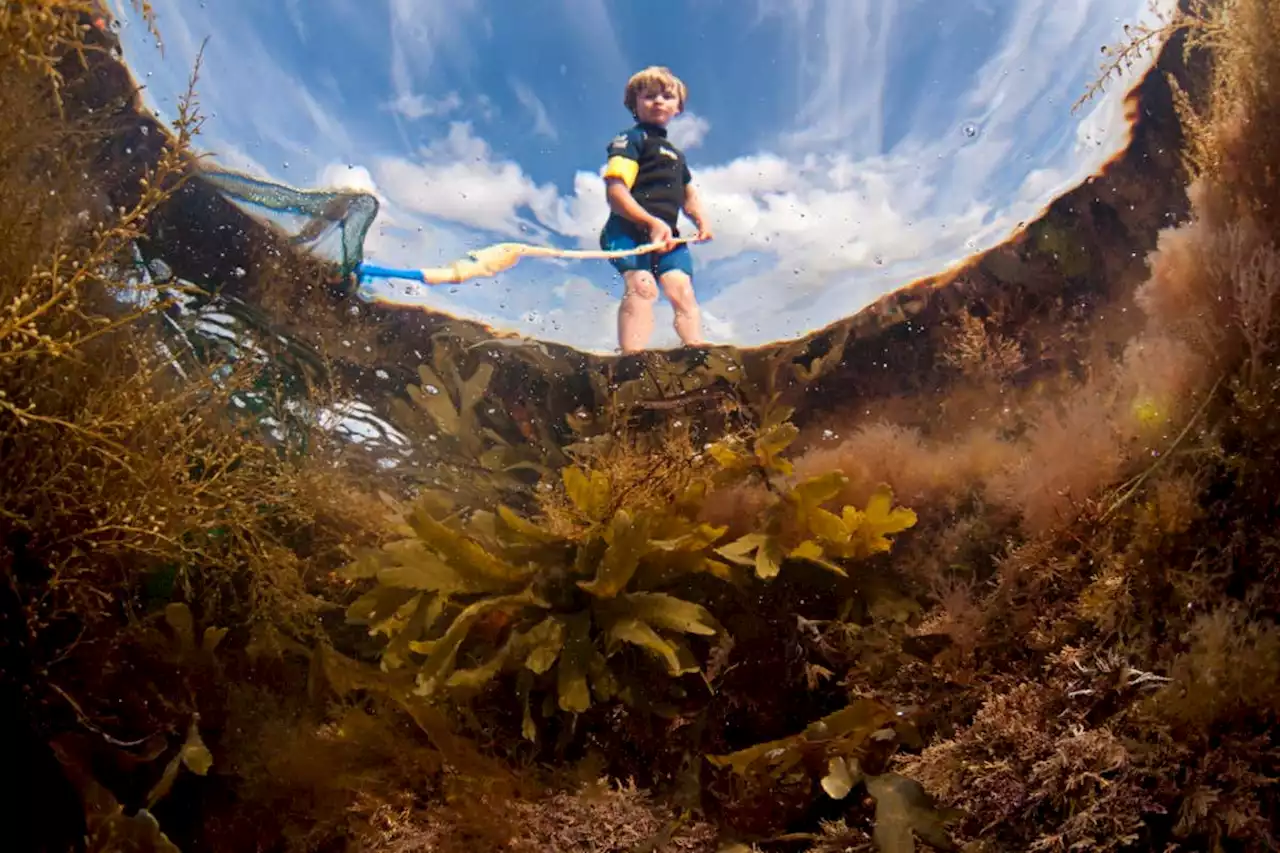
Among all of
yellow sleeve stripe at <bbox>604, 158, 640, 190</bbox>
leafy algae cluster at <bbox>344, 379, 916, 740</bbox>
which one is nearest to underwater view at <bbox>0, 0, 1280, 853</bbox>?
leafy algae cluster at <bbox>344, 379, 916, 740</bbox>

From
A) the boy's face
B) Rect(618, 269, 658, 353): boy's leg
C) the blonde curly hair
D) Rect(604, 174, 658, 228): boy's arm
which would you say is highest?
the blonde curly hair

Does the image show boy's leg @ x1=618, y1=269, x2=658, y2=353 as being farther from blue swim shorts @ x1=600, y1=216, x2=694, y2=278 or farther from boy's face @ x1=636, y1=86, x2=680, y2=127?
boy's face @ x1=636, y1=86, x2=680, y2=127

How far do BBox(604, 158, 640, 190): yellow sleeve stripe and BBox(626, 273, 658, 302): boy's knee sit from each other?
682mm

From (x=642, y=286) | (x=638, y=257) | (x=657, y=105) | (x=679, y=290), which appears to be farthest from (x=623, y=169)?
(x=679, y=290)

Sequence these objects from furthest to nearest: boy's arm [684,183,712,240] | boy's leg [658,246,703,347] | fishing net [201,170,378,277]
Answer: boy's arm [684,183,712,240]
boy's leg [658,246,703,347]
fishing net [201,170,378,277]

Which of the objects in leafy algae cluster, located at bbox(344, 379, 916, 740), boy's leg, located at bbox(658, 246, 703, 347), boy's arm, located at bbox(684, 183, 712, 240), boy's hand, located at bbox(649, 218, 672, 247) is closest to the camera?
leafy algae cluster, located at bbox(344, 379, 916, 740)

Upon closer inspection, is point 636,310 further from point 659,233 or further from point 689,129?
point 689,129

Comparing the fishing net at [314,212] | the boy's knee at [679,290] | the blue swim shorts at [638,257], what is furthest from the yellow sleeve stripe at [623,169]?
the fishing net at [314,212]

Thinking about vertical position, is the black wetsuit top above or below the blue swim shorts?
above

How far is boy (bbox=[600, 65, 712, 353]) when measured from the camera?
4.93 meters

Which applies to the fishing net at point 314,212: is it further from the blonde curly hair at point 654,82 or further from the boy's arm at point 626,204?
the blonde curly hair at point 654,82

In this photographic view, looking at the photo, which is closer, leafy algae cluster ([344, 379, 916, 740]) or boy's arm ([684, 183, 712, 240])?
leafy algae cluster ([344, 379, 916, 740])

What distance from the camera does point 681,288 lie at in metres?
4.96

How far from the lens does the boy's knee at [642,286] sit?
493cm
